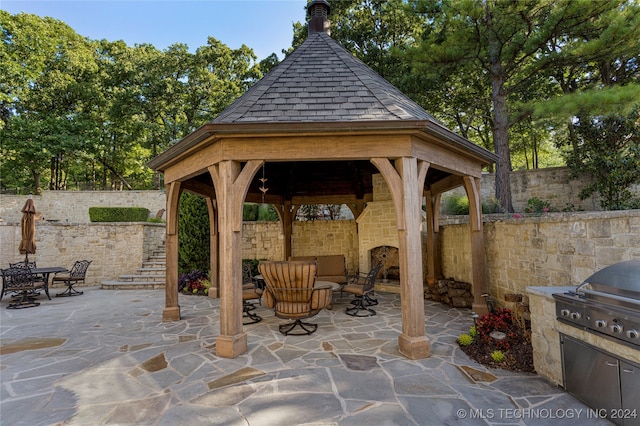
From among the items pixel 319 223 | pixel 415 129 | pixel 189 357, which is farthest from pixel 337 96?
pixel 319 223

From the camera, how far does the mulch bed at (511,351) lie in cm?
333

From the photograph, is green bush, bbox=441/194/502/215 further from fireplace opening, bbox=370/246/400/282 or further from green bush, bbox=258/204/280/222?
green bush, bbox=258/204/280/222

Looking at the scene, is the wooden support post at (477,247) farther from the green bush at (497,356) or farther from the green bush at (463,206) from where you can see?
the green bush at (463,206)

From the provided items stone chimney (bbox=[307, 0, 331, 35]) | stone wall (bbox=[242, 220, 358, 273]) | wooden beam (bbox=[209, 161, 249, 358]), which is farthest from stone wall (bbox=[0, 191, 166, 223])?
wooden beam (bbox=[209, 161, 249, 358])

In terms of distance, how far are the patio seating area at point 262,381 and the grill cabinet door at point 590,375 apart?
12 cm

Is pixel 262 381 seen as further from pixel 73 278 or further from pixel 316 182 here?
pixel 73 278

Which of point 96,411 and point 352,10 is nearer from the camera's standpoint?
point 96,411

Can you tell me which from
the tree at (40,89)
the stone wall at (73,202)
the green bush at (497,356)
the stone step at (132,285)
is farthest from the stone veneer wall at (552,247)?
the tree at (40,89)

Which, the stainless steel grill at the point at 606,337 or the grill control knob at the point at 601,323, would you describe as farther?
the grill control knob at the point at 601,323

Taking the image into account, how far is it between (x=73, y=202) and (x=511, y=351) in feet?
71.5

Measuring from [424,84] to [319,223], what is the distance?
275 inches

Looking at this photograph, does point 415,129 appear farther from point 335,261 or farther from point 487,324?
point 335,261

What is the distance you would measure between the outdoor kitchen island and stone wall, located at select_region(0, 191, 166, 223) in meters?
19.7

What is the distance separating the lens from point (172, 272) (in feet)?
18.2
